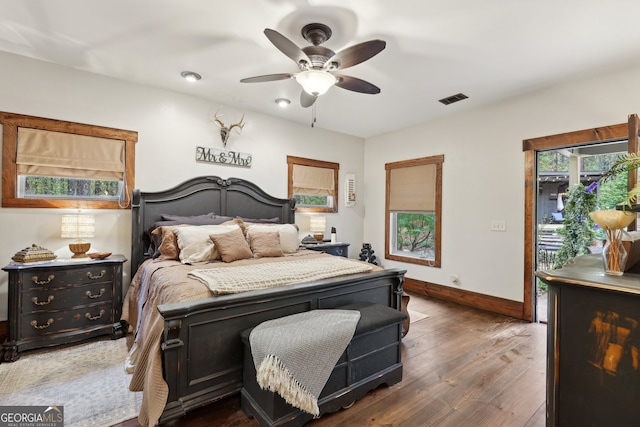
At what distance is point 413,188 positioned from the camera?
15.7ft

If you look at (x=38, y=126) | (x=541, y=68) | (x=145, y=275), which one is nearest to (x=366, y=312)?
(x=145, y=275)

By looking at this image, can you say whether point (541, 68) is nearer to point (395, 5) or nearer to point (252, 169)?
point (395, 5)

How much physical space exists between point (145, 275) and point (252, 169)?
2.07m

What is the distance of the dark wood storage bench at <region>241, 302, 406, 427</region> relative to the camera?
161cm

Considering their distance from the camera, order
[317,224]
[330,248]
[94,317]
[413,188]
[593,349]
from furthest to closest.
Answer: [413,188], [317,224], [330,248], [94,317], [593,349]

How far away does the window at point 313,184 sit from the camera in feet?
15.4

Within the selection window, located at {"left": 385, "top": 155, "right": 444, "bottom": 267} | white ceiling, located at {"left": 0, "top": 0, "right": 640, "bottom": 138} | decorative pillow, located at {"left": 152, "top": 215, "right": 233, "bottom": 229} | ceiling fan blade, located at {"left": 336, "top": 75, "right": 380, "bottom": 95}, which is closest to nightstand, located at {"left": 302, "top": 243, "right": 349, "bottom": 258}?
window, located at {"left": 385, "top": 155, "right": 444, "bottom": 267}

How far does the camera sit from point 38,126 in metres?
2.87

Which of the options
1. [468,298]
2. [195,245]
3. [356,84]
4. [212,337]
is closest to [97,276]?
[195,245]

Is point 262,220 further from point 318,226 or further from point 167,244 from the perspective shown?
point 167,244

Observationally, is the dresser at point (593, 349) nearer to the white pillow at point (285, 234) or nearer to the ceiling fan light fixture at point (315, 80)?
the ceiling fan light fixture at point (315, 80)

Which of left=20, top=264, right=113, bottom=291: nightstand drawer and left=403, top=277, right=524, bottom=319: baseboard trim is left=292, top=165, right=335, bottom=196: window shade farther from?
left=20, top=264, right=113, bottom=291: nightstand drawer

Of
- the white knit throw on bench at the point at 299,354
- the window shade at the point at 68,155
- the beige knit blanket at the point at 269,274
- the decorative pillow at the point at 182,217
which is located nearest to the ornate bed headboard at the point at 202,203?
the decorative pillow at the point at 182,217

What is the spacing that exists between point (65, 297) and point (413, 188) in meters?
4.57
